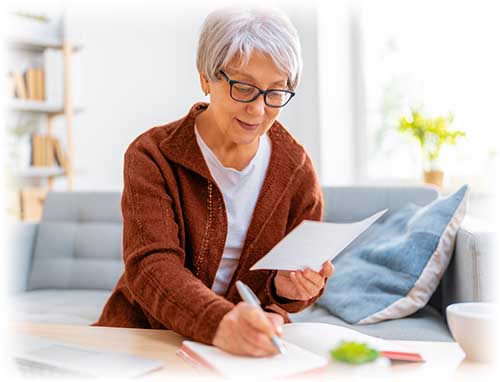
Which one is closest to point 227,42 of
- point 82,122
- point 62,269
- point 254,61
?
point 254,61

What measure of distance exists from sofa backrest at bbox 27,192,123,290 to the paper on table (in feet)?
4.96

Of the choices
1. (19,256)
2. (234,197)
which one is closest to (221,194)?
(234,197)

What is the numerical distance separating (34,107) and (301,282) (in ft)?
10.1

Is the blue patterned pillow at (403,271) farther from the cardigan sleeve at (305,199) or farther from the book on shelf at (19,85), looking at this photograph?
the book on shelf at (19,85)

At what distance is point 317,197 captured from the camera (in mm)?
1330

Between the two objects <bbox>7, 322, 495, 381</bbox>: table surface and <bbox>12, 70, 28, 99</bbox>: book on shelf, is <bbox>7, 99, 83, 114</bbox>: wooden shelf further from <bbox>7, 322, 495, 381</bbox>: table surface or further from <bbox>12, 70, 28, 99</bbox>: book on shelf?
<bbox>7, 322, 495, 381</bbox>: table surface

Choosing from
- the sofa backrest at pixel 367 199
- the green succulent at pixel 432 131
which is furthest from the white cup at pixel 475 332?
the green succulent at pixel 432 131

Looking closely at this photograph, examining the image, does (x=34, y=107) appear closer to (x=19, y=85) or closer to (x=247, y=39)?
(x=19, y=85)

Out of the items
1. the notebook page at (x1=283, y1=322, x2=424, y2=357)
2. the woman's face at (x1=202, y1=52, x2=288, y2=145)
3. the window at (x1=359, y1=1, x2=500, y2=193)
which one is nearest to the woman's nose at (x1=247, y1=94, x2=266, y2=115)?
the woman's face at (x1=202, y1=52, x2=288, y2=145)

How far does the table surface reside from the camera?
77cm

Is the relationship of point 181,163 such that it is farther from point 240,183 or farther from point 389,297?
point 389,297

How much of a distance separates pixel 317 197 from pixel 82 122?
9.81 feet

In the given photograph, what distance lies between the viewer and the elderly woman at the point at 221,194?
1.03 m

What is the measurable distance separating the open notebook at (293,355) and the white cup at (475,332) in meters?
0.06
